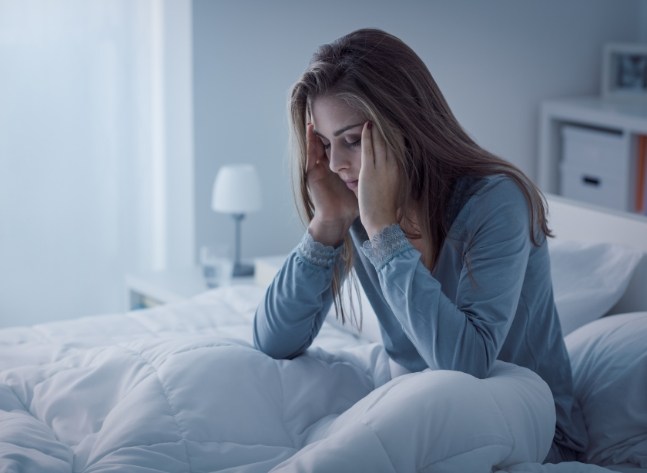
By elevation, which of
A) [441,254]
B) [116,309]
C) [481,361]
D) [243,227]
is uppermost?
[441,254]

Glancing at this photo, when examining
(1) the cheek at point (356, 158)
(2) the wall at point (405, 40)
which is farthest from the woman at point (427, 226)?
(2) the wall at point (405, 40)

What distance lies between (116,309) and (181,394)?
211 centimetres

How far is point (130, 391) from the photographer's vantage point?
143 cm

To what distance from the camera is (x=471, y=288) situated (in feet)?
4.58

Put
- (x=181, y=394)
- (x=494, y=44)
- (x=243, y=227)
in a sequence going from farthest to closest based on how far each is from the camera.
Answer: (x=494, y=44)
(x=243, y=227)
(x=181, y=394)

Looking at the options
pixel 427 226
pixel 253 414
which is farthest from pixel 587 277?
pixel 253 414

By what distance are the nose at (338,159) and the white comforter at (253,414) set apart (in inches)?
12.2

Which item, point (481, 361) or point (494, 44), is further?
point (494, 44)

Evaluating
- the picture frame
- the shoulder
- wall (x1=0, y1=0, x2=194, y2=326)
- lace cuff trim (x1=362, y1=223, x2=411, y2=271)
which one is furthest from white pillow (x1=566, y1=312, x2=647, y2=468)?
the picture frame

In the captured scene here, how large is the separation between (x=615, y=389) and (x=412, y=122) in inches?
20.6

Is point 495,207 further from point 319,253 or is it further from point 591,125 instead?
point 591,125

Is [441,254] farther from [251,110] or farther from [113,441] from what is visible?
[251,110]

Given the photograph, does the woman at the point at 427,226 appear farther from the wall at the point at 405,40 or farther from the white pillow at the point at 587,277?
the wall at the point at 405,40

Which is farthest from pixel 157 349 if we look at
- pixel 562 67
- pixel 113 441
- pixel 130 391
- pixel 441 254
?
pixel 562 67
